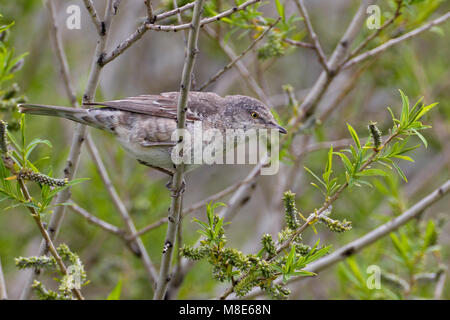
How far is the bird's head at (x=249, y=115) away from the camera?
12.6 ft

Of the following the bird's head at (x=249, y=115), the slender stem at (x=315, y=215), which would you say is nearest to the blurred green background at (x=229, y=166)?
the bird's head at (x=249, y=115)

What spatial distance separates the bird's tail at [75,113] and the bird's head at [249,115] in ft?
3.08

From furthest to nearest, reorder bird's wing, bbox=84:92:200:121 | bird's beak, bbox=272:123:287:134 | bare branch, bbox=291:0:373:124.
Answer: bare branch, bbox=291:0:373:124
bird's beak, bbox=272:123:287:134
bird's wing, bbox=84:92:200:121

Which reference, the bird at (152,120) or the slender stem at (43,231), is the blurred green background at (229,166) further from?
the slender stem at (43,231)

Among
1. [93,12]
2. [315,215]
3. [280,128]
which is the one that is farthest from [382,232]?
[93,12]

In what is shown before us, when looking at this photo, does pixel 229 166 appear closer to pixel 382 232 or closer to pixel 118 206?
pixel 118 206

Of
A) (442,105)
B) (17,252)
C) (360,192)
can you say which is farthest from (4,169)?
(442,105)

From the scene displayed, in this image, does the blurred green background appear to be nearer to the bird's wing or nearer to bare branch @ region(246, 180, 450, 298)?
bare branch @ region(246, 180, 450, 298)

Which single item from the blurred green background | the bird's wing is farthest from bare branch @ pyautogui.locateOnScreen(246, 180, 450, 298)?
the bird's wing

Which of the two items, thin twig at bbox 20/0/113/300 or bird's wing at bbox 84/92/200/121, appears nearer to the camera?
thin twig at bbox 20/0/113/300

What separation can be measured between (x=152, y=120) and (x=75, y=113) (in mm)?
535

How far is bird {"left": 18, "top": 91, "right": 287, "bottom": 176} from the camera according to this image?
336 centimetres

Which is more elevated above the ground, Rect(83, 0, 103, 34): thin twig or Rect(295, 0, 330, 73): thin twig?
Rect(295, 0, 330, 73): thin twig
